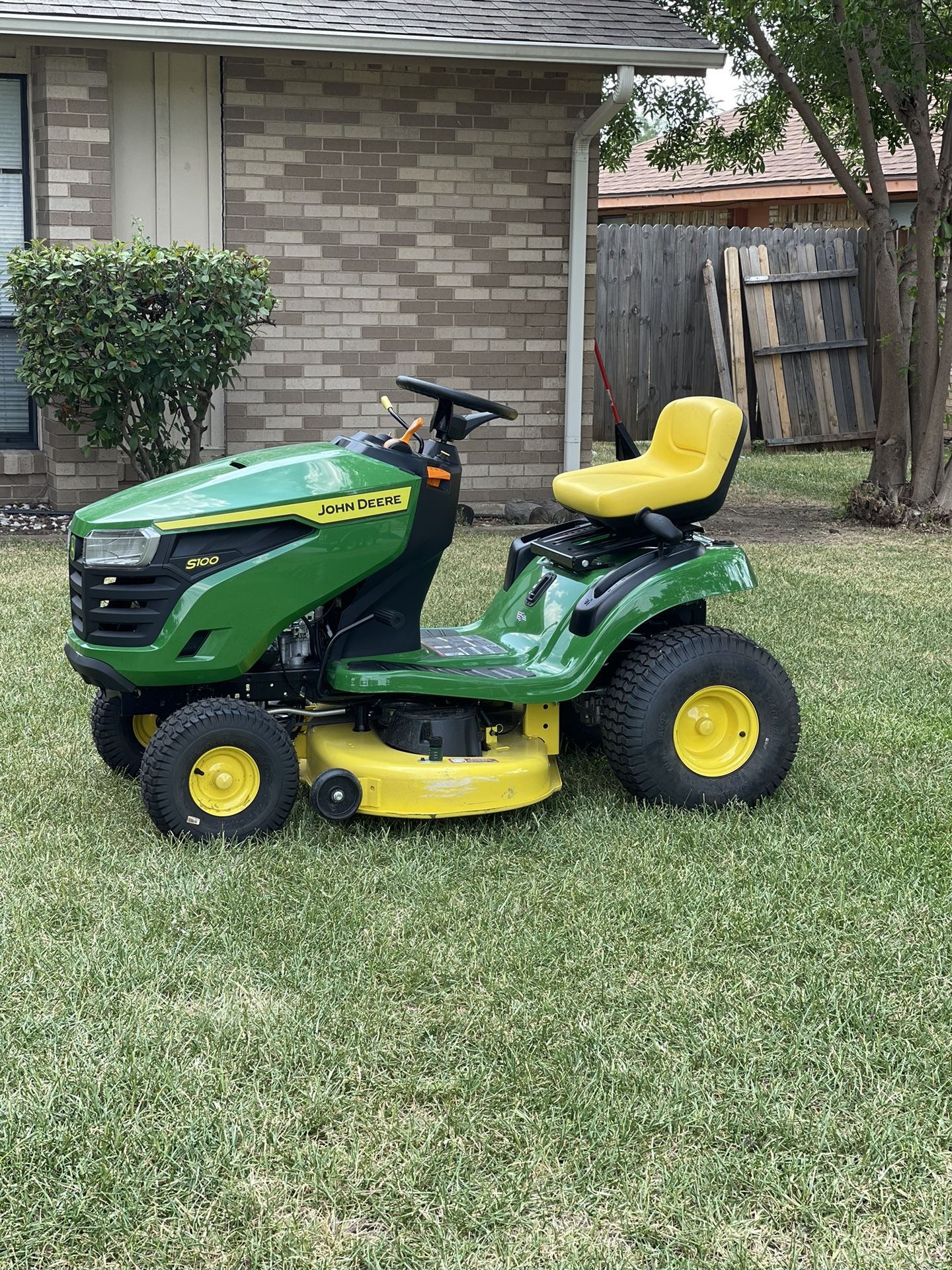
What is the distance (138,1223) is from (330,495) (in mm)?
2030

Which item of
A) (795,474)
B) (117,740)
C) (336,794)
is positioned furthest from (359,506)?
(795,474)

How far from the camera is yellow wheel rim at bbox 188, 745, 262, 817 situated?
3705 millimetres

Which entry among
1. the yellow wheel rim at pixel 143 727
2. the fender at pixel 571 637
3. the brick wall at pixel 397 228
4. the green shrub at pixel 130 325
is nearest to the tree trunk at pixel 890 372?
the brick wall at pixel 397 228

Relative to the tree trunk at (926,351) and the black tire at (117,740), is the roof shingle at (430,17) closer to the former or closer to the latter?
the tree trunk at (926,351)

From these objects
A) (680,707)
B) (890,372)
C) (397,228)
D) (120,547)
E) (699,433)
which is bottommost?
(680,707)

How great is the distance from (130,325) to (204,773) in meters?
5.08

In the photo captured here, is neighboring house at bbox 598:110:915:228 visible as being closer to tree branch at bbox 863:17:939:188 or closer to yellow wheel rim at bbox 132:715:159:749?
tree branch at bbox 863:17:939:188

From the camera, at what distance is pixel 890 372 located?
10180mm

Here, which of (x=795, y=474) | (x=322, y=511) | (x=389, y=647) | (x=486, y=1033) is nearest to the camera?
(x=486, y=1033)

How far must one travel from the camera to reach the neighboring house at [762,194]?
19.0 m

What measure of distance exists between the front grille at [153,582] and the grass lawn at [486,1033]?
23.3 inches

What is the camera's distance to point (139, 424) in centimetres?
860

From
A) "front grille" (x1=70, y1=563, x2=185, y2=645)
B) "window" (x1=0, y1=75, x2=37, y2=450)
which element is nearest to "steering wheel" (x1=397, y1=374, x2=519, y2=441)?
"front grille" (x1=70, y1=563, x2=185, y2=645)

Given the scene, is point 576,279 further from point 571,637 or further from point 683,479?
point 571,637
